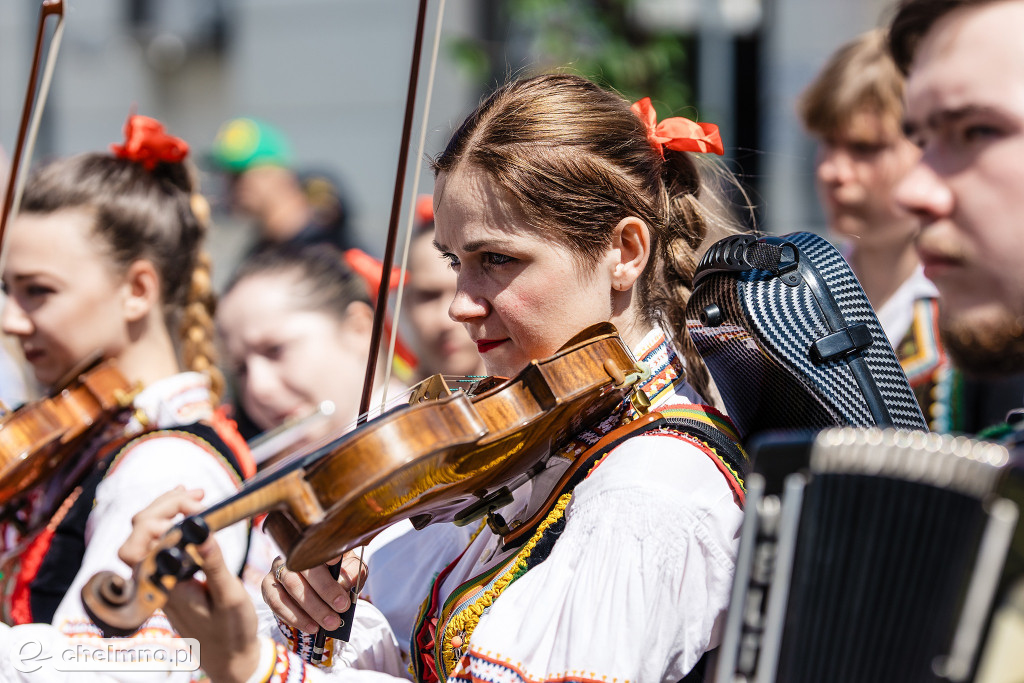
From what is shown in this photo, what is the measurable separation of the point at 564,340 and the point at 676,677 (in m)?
0.49

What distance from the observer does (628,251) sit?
5.15 ft

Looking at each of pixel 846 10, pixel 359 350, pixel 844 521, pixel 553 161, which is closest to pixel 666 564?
pixel 844 521

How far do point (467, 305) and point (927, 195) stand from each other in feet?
2.12

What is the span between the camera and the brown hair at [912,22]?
4.37 ft

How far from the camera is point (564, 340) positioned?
153cm

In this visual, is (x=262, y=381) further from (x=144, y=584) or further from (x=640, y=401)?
(x=144, y=584)

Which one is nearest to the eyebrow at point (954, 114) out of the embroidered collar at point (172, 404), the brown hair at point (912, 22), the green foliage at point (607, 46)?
the brown hair at point (912, 22)

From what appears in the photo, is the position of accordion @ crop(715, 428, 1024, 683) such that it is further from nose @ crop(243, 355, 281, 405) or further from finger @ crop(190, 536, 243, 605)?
nose @ crop(243, 355, 281, 405)

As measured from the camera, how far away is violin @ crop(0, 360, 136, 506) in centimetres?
208

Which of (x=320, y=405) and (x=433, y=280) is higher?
(x=433, y=280)

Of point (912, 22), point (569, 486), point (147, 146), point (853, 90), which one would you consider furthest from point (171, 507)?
point (853, 90)

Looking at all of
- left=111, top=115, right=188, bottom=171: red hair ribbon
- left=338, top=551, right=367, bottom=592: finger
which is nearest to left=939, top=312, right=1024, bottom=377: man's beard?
left=338, top=551, right=367, bottom=592: finger

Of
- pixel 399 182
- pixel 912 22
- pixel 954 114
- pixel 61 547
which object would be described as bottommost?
pixel 61 547

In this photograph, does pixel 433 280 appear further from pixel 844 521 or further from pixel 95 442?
pixel 844 521
